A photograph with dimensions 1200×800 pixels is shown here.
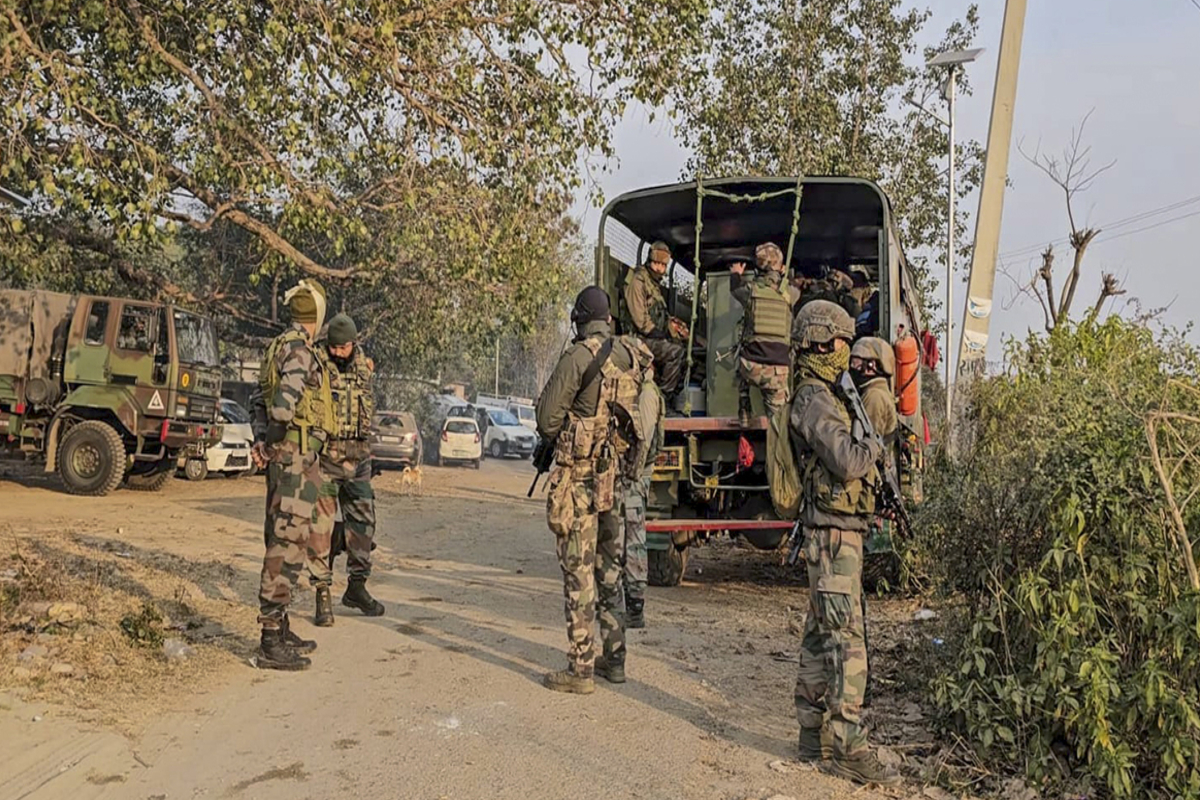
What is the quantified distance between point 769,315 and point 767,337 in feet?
0.54

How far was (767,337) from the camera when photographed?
7.41 m

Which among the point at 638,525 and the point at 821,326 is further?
the point at 638,525

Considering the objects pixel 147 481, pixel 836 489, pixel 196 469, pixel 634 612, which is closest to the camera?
pixel 836 489

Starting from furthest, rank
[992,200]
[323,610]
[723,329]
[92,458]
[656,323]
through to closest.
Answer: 1. [92,458]
2. [992,200]
3. [656,323]
4. [723,329]
5. [323,610]

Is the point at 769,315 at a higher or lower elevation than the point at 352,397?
higher

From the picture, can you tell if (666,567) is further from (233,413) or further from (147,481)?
(233,413)

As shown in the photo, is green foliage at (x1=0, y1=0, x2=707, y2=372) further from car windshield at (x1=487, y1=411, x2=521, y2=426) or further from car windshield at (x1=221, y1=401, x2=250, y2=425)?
car windshield at (x1=487, y1=411, x2=521, y2=426)

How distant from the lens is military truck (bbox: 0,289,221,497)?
1386cm

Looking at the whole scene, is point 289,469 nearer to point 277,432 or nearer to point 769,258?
point 277,432

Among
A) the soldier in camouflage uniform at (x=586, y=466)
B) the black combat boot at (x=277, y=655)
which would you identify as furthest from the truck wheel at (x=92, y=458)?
the soldier in camouflage uniform at (x=586, y=466)

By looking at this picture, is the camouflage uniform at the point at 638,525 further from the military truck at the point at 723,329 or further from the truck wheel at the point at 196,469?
the truck wheel at the point at 196,469

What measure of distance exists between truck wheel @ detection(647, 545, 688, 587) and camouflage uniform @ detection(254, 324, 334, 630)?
136 inches

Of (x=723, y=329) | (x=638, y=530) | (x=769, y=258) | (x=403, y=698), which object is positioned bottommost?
(x=403, y=698)

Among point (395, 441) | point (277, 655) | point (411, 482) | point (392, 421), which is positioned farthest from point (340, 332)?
point (392, 421)
